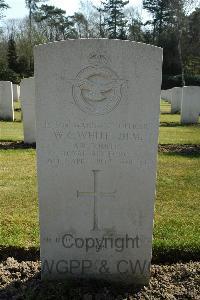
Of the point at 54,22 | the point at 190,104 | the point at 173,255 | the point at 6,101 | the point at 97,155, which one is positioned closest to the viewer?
the point at 97,155

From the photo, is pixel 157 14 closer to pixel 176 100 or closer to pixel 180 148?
pixel 176 100

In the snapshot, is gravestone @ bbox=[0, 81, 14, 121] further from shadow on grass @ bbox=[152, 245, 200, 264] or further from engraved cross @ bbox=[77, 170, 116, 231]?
engraved cross @ bbox=[77, 170, 116, 231]

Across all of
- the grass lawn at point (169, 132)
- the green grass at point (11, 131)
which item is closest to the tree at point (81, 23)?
the green grass at point (11, 131)

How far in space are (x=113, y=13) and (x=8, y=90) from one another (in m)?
40.1

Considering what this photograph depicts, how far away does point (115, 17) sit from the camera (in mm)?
52844

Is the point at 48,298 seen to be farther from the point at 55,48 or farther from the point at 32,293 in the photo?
the point at 55,48

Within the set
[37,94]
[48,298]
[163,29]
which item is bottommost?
[48,298]

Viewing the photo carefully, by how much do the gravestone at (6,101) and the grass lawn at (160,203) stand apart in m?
7.28

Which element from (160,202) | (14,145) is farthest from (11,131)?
(160,202)

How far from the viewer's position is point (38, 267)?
13.4ft

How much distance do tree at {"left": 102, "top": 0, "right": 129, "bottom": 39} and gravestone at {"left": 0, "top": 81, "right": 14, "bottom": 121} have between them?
38.2 m

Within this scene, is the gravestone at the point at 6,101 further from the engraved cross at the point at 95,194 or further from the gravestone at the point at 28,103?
the engraved cross at the point at 95,194

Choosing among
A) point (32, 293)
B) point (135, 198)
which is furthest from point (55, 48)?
point (32, 293)

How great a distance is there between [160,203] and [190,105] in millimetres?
10249
